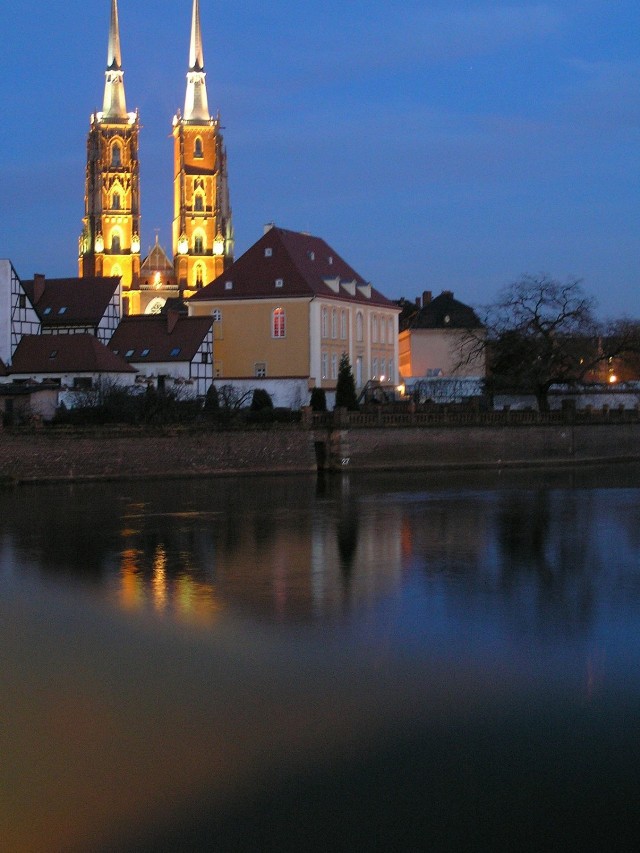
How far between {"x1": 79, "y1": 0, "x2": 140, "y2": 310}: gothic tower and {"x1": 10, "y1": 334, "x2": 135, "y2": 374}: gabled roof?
56844mm

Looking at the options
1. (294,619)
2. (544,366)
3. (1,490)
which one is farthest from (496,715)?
(544,366)

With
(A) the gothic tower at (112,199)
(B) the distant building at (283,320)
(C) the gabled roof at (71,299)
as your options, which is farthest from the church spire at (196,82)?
(C) the gabled roof at (71,299)

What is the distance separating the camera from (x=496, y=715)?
1517 cm

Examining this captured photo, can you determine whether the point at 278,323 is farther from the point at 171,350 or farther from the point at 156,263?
the point at 156,263

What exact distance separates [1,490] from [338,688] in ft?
97.9

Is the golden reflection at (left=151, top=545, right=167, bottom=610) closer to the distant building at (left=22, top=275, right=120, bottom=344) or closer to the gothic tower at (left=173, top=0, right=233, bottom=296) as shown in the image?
the distant building at (left=22, top=275, right=120, bottom=344)

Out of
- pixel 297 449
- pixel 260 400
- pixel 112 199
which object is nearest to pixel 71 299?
pixel 260 400

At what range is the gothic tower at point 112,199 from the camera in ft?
377

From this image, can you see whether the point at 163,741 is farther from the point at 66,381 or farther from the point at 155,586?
the point at 66,381

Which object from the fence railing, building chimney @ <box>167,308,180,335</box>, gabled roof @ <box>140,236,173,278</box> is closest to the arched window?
building chimney @ <box>167,308,180,335</box>

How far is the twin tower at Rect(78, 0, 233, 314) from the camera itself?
378 ft

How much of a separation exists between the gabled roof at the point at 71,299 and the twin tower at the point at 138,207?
155 ft

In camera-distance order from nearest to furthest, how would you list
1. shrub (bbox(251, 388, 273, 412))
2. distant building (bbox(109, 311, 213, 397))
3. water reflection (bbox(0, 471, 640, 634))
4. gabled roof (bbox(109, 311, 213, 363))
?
water reflection (bbox(0, 471, 640, 634)), shrub (bbox(251, 388, 273, 412)), distant building (bbox(109, 311, 213, 397)), gabled roof (bbox(109, 311, 213, 363))

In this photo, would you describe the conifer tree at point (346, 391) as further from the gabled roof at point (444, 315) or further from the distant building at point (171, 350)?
the gabled roof at point (444, 315)
